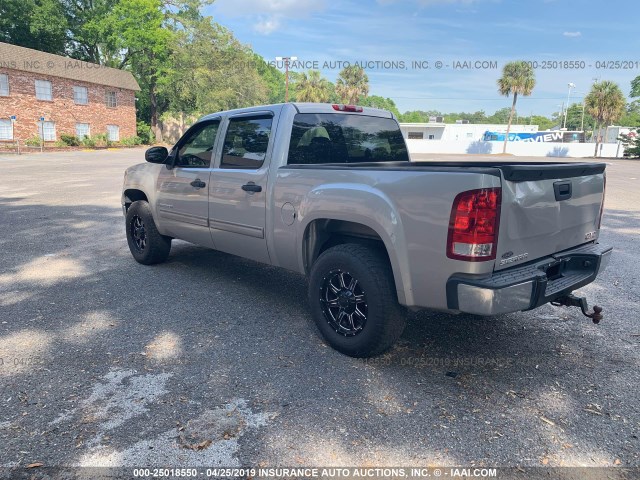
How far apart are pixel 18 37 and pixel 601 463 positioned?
54618 millimetres

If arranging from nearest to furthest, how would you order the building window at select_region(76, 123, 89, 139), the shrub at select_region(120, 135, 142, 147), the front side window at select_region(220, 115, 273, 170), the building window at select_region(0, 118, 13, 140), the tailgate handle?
the tailgate handle → the front side window at select_region(220, 115, 273, 170) → the building window at select_region(0, 118, 13, 140) → the building window at select_region(76, 123, 89, 139) → the shrub at select_region(120, 135, 142, 147)

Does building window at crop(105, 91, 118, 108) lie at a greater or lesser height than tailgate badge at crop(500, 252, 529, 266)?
greater

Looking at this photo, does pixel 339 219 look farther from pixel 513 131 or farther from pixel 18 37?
pixel 513 131

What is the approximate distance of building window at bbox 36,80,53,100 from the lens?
34.8m

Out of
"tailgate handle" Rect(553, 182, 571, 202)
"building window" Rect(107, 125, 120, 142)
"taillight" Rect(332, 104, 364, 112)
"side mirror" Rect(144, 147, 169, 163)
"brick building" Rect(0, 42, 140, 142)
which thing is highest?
"brick building" Rect(0, 42, 140, 142)

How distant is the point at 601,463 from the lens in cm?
247

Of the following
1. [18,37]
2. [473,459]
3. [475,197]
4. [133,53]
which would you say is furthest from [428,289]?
[18,37]

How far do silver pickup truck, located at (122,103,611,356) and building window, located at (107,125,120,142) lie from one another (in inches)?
1618

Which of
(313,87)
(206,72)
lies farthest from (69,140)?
(313,87)

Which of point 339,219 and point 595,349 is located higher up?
point 339,219

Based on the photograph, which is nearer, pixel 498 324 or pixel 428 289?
pixel 428 289

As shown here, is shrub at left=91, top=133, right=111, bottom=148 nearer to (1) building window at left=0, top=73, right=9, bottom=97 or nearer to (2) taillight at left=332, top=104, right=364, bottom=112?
(1) building window at left=0, top=73, right=9, bottom=97

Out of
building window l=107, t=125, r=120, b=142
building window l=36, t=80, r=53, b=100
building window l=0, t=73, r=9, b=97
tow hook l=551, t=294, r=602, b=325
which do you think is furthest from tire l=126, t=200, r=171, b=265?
building window l=107, t=125, r=120, b=142

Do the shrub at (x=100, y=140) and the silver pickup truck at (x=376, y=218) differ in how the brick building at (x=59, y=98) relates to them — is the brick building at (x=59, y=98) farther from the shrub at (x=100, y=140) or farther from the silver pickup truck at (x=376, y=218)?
the silver pickup truck at (x=376, y=218)
